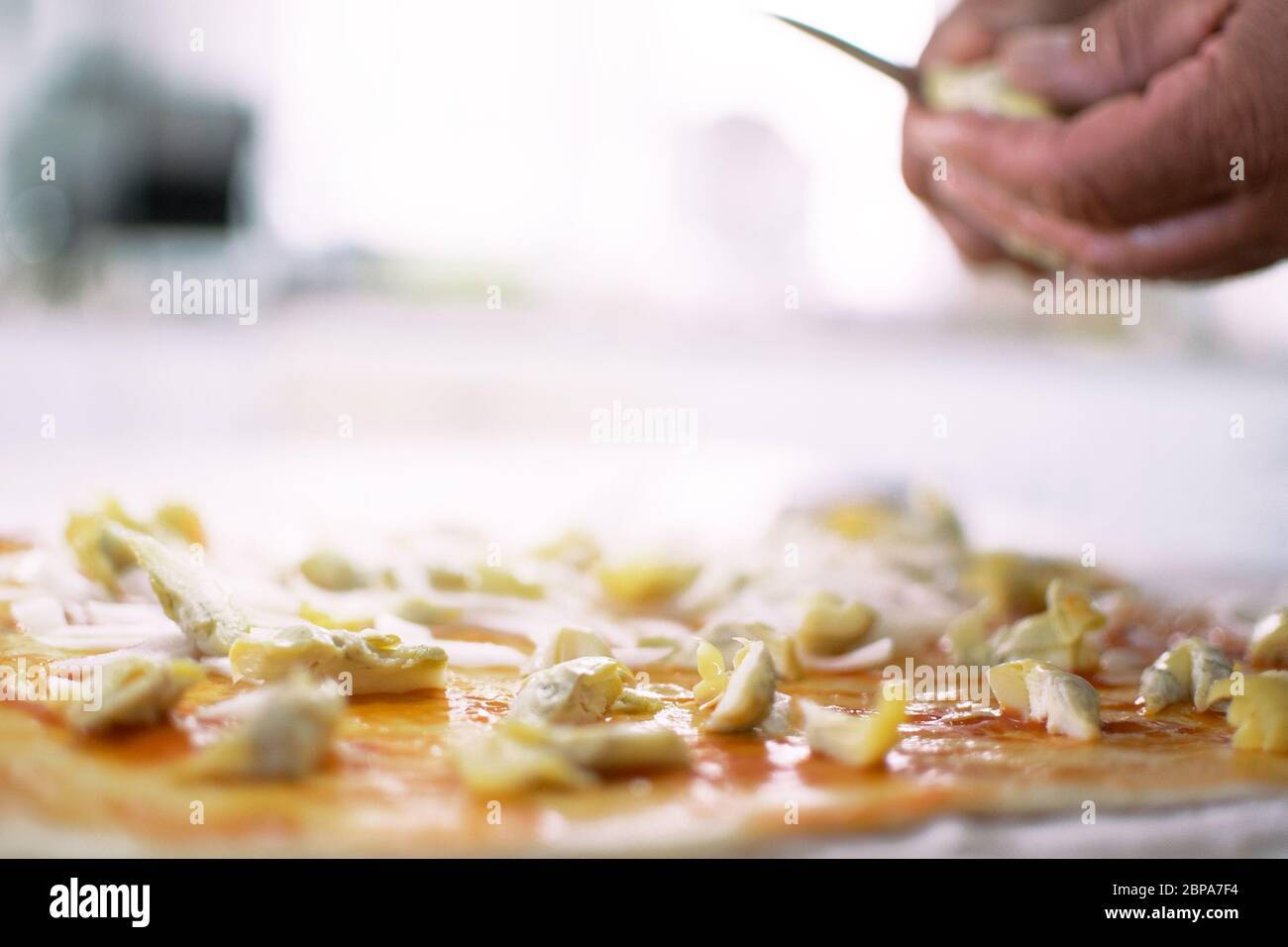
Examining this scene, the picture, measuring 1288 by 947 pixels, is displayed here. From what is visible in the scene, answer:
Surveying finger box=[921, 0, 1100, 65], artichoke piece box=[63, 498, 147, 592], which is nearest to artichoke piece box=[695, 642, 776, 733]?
artichoke piece box=[63, 498, 147, 592]

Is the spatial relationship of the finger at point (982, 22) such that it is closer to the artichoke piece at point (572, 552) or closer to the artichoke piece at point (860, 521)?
the artichoke piece at point (860, 521)

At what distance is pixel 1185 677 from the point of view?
0.76m

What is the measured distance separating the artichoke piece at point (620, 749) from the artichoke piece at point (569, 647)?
152mm

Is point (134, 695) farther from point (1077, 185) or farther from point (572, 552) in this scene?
point (1077, 185)

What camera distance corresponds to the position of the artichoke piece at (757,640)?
0.80 m

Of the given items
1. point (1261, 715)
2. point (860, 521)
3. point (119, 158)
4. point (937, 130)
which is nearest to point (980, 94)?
point (937, 130)

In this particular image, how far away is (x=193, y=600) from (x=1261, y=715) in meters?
0.67

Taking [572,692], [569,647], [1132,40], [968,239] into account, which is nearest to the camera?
[572,692]

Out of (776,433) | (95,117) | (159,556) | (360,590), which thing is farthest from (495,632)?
(95,117)

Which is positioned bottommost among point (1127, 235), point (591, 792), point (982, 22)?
point (591, 792)

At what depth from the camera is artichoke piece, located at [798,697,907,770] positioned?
23.9 inches

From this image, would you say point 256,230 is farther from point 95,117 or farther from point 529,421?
point 529,421

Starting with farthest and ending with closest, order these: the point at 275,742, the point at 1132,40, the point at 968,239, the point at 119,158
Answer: the point at 119,158 < the point at 968,239 < the point at 1132,40 < the point at 275,742
